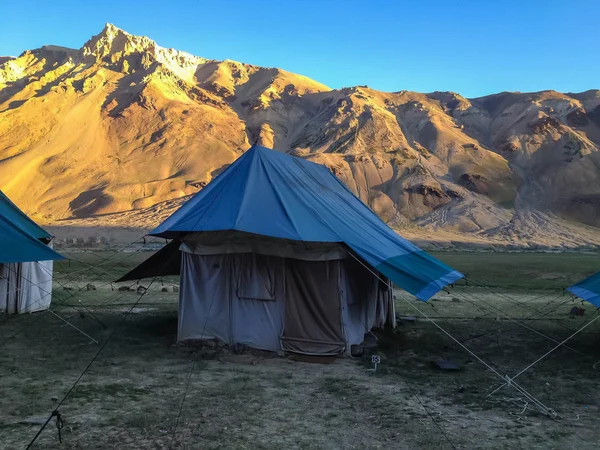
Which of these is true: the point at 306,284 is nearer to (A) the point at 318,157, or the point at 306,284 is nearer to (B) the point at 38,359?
(B) the point at 38,359

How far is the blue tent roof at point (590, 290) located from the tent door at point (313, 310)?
4.51m

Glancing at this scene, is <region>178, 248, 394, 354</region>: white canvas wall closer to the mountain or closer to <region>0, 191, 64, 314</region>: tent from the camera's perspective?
<region>0, 191, 64, 314</region>: tent

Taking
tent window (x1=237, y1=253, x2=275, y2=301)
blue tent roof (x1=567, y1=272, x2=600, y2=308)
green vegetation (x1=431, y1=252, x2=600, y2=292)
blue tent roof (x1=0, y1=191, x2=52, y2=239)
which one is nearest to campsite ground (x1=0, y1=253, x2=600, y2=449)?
tent window (x1=237, y1=253, x2=275, y2=301)

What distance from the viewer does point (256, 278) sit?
9375 mm

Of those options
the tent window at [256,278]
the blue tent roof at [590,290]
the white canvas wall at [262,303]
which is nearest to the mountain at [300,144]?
the blue tent roof at [590,290]

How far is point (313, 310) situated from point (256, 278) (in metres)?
1.24

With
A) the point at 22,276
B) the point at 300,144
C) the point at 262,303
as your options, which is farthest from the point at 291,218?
the point at 300,144

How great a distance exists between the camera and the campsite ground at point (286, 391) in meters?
5.38

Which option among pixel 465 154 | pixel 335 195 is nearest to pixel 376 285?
pixel 335 195

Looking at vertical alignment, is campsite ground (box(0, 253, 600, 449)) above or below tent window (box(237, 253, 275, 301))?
below

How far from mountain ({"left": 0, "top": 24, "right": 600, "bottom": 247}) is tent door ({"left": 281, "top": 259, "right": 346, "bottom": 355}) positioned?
46.4m

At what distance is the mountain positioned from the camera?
61781 mm

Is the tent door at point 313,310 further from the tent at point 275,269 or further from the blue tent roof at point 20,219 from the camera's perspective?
the blue tent roof at point 20,219

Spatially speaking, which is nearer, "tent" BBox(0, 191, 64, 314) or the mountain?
"tent" BBox(0, 191, 64, 314)
